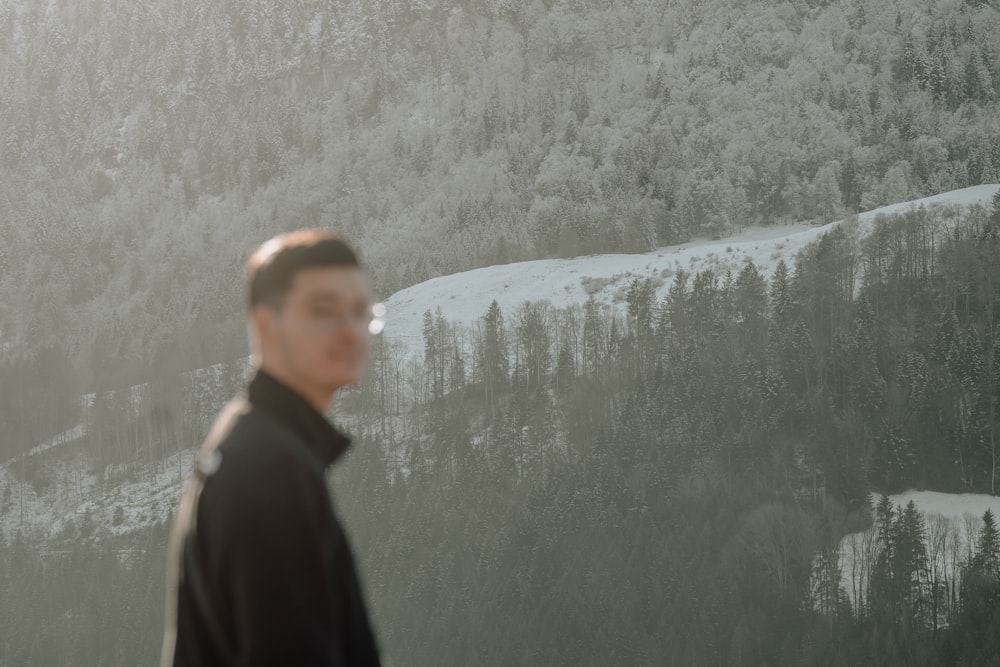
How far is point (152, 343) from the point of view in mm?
182625

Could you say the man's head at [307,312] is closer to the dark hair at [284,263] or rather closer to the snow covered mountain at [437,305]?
the dark hair at [284,263]

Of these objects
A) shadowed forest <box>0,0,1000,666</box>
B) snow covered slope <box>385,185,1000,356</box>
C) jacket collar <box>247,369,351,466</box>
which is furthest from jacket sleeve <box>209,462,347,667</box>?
snow covered slope <box>385,185,1000,356</box>

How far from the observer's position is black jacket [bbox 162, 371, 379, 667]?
3.04 m

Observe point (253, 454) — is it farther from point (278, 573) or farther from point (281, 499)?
point (278, 573)

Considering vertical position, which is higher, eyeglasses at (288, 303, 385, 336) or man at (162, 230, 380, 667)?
eyeglasses at (288, 303, 385, 336)

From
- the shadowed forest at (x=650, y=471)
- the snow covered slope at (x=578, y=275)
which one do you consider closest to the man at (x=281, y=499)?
the shadowed forest at (x=650, y=471)

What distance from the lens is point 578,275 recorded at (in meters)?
162

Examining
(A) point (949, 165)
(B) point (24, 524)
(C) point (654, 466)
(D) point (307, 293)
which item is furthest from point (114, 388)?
(D) point (307, 293)

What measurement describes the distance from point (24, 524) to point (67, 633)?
97.3 feet

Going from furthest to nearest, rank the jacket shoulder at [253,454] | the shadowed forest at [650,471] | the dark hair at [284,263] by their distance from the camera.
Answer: the shadowed forest at [650,471] → the dark hair at [284,263] → the jacket shoulder at [253,454]

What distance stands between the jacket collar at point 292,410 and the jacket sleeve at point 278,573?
0.30 metres

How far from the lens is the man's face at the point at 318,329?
11.4ft

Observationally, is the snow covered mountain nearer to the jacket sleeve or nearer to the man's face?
the man's face

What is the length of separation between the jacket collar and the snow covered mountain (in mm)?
133991
